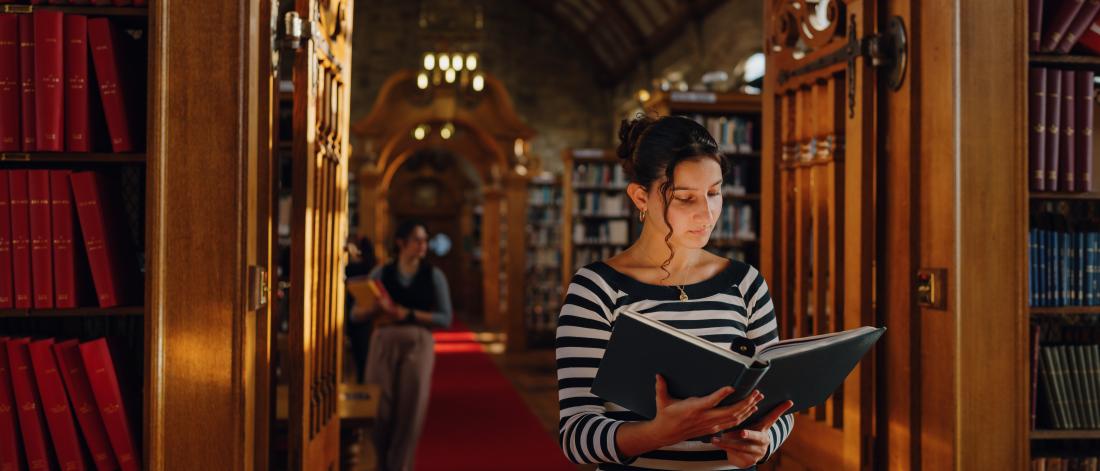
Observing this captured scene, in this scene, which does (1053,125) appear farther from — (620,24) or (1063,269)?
(620,24)

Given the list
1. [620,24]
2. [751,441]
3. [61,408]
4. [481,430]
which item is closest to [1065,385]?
[751,441]

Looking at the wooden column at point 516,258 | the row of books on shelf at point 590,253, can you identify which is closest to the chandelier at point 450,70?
the wooden column at point 516,258

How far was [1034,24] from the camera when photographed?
2.94 metres

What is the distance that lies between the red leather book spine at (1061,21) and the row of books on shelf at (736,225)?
4.58 m

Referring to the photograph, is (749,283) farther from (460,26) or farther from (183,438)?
(460,26)

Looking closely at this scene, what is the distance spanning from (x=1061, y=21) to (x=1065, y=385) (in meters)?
1.16

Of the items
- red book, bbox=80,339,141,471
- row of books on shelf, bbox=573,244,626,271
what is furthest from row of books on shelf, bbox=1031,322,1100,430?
row of books on shelf, bbox=573,244,626,271

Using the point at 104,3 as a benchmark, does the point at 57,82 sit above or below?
below

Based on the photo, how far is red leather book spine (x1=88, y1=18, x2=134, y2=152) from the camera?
2.61 m

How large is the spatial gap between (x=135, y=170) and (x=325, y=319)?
82cm

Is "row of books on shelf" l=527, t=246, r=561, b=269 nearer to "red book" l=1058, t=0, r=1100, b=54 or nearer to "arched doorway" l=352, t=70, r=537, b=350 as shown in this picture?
"arched doorway" l=352, t=70, r=537, b=350

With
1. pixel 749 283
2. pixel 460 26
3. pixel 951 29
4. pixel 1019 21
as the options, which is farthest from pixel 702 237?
pixel 460 26

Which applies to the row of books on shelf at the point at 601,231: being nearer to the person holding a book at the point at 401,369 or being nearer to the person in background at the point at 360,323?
the person in background at the point at 360,323

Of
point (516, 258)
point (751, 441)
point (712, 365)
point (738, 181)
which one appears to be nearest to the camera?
point (712, 365)
